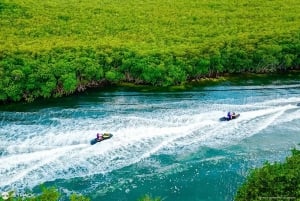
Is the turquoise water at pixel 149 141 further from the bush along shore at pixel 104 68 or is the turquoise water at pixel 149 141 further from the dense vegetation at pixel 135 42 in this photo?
the dense vegetation at pixel 135 42

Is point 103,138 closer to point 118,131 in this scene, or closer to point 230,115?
point 118,131

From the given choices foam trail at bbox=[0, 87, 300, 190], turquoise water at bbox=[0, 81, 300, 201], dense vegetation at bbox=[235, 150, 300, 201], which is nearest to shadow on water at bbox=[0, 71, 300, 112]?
turquoise water at bbox=[0, 81, 300, 201]

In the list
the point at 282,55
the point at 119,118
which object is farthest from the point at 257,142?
the point at 282,55

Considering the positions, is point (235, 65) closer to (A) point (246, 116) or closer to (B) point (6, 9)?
(A) point (246, 116)

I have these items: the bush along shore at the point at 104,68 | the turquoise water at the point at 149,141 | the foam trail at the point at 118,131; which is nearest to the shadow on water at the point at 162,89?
the turquoise water at the point at 149,141

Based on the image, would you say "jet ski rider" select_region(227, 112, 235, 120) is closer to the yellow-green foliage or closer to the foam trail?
the foam trail

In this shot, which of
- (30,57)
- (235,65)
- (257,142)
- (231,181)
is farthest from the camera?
(235,65)
